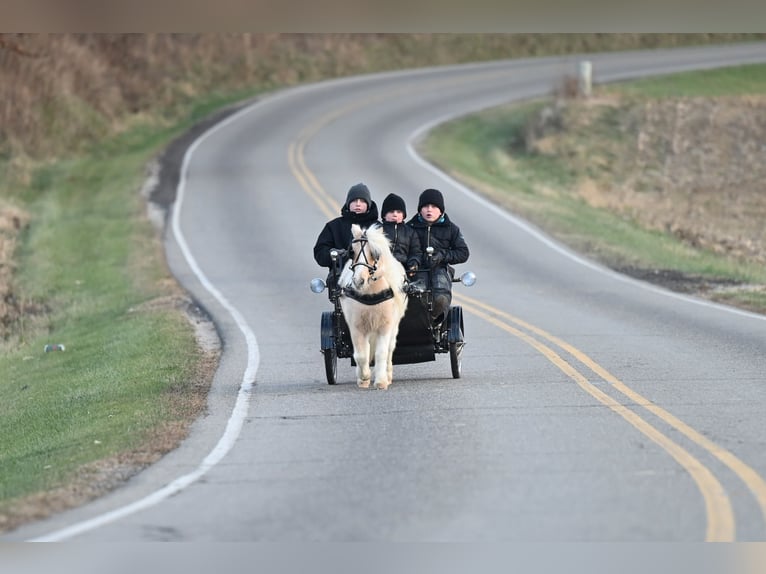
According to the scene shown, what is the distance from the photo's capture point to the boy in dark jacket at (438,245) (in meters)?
15.3

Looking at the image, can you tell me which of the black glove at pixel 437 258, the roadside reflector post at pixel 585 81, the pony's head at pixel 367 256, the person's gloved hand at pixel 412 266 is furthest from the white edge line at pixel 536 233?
the pony's head at pixel 367 256

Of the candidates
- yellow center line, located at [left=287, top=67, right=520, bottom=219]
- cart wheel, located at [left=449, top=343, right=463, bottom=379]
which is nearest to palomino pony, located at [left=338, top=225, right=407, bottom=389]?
cart wheel, located at [left=449, top=343, right=463, bottom=379]

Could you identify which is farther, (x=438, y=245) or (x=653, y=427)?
(x=438, y=245)

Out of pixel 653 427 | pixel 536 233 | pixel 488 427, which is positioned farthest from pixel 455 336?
pixel 536 233

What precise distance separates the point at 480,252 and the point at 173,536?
2188cm

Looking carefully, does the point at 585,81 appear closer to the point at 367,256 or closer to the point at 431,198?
the point at 431,198

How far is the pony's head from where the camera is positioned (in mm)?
14156

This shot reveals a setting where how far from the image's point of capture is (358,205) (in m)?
15.5

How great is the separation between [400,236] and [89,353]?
299 inches

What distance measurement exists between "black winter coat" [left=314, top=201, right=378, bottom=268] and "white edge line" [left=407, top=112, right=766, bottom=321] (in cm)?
787

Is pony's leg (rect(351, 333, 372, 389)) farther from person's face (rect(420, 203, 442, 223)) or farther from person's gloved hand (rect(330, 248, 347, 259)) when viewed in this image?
person's face (rect(420, 203, 442, 223))

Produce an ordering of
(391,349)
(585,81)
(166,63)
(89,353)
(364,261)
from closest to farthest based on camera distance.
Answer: (364,261)
(391,349)
(89,353)
(585,81)
(166,63)

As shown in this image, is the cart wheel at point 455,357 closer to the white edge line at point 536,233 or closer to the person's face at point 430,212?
the person's face at point 430,212

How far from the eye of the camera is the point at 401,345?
15617mm
